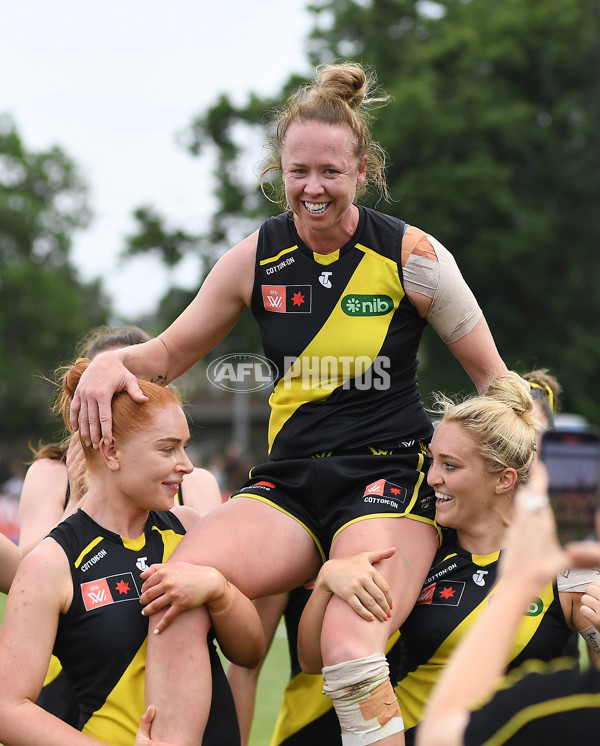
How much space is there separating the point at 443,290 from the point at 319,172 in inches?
23.0

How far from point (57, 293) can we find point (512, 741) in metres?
33.3

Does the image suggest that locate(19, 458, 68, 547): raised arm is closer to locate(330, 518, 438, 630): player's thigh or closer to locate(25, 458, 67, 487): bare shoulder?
locate(25, 458, 67, 487): bare shoulder

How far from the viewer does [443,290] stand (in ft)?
10.9

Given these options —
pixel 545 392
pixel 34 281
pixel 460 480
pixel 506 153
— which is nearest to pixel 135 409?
pixel 460 480

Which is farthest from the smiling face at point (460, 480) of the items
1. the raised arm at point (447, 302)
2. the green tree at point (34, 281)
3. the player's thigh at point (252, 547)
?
the green tree at point (34, 281)

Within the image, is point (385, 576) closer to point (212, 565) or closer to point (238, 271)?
point (212, 565)

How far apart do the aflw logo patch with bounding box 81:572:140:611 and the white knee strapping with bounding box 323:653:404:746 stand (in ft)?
2.29

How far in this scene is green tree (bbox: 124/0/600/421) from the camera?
2238 cm

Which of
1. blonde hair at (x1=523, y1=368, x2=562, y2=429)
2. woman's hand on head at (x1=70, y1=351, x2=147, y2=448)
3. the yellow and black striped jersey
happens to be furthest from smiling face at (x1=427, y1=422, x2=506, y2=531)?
blonde hair at (x1=523, y1=368, x2=562, y2=429)

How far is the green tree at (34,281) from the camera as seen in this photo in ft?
110

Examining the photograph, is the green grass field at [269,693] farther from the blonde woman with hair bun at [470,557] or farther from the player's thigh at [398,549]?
the player's thigh at [398,549]

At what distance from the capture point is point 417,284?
3328mm

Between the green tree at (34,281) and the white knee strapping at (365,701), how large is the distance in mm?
29711

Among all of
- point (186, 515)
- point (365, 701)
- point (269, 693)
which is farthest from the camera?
point (269, 693)
